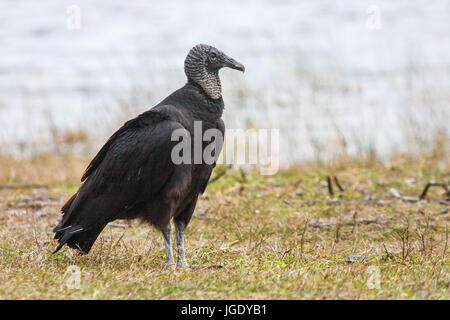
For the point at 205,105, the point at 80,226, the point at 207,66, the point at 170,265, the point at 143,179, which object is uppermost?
the point at 207,66

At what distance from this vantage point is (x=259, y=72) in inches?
369

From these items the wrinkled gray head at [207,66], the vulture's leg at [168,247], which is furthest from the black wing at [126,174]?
the wrinkled gray head at [207,66]

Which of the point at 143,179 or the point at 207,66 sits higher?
the point at 207,66

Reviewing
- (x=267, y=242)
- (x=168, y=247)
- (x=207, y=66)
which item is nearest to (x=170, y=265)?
(x=168, y=247)

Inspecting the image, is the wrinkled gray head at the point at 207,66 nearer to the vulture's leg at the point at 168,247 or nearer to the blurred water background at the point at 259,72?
the vulture's leg at the point at 168,247

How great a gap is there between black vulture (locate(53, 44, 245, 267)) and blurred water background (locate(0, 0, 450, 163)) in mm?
2813

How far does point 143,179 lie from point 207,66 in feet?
3.32

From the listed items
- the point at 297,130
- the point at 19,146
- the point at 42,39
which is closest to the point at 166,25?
the point at 42,39

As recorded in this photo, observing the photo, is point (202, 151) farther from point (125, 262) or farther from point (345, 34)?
point (345, 34)

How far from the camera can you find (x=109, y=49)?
41.7 ft

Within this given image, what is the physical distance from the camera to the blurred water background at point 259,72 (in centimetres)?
791

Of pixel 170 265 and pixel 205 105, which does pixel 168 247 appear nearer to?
pixel 170 265

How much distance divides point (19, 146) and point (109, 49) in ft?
14.2

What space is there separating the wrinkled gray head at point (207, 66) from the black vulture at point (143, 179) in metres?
0.22
